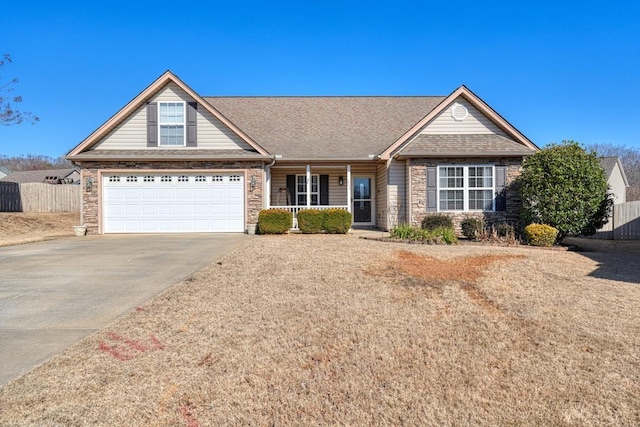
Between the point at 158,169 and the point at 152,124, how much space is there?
1769mm

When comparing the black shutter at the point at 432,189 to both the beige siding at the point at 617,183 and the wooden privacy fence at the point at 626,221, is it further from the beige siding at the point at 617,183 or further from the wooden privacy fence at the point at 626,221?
the beige siding at the point at 617,183

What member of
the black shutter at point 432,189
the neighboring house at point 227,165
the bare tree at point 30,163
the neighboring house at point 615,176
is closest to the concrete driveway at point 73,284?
the neighboring house at point 227,165

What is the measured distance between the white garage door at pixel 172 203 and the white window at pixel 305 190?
131 inches

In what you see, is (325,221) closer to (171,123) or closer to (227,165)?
(227,165)

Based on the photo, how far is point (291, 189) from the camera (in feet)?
60.4

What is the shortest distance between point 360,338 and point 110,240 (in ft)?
37.7

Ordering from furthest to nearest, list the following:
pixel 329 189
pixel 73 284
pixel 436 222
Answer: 1. pixel 329 189
2. pixel 436 222
3. pixel 73 284

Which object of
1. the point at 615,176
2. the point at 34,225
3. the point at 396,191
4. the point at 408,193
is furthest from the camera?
the point at 615,176

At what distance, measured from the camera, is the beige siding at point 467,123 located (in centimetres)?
1595

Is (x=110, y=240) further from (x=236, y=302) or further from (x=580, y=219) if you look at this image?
(x=580, y=219)

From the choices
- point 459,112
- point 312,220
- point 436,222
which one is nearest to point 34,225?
point 312,220

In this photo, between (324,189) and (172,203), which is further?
(324,189)

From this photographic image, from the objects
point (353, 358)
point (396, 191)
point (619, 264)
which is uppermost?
point (396, 191)

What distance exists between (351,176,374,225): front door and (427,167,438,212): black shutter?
3.74m
